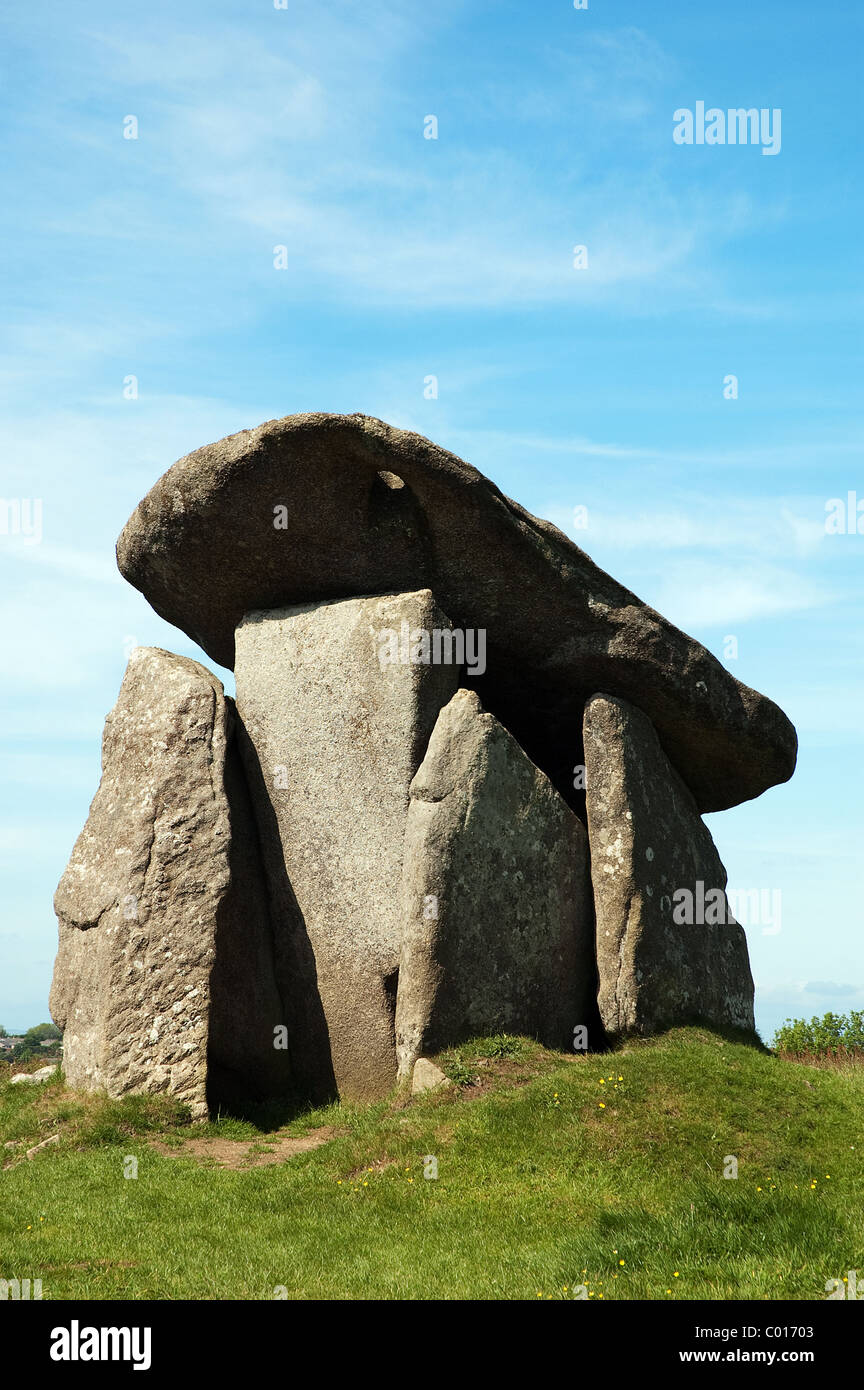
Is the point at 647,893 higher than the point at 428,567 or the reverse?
the reverse

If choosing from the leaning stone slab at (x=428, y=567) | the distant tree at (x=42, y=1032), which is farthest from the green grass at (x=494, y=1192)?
the distant tree at (x=42, y=1032)

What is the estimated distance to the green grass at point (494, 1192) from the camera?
25.5ft

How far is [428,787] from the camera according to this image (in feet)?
41.7

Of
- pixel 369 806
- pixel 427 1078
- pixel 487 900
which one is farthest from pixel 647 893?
pixel 427 1078

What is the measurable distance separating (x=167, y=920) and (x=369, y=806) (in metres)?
2.40

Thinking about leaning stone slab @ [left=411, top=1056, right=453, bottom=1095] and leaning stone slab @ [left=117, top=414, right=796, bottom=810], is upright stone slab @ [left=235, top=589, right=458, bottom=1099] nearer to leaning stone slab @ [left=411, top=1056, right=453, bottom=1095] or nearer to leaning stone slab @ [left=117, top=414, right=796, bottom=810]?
leaning stone slab @ [left=117, top=414, right=796, bottom=810]

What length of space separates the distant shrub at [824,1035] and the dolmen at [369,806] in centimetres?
815

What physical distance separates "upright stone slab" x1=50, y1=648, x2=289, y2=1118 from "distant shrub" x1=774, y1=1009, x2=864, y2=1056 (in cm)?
1249

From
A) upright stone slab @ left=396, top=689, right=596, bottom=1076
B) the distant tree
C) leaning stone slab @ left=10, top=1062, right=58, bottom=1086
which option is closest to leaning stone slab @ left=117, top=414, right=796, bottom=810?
upright stone slab @ left=396, top=689, right=596, bottom=1076

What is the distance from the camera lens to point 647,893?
44.7 feet

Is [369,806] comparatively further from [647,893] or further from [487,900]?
[647,893]

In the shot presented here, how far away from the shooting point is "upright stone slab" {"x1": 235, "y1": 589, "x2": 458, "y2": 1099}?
13180 mm
